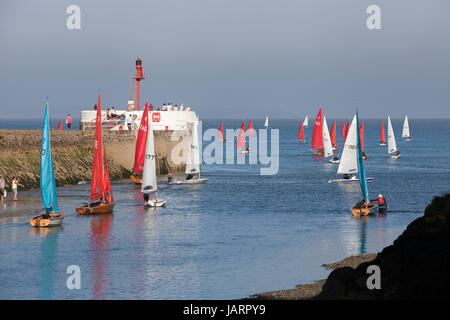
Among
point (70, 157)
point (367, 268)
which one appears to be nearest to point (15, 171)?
point (70, 157)

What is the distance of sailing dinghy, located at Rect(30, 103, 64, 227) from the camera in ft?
145

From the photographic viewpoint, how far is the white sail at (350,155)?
72.5 meters

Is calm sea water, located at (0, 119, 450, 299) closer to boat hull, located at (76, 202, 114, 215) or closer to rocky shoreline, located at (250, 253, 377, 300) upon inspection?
boat hull, located at (76, 202, 114, 215)

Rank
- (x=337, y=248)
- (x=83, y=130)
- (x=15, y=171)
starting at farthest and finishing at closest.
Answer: (x=83, y=130) < (x=15, y=171) < (x=337, y=248)

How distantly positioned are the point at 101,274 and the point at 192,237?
1120 cm

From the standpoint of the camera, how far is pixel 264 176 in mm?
87688

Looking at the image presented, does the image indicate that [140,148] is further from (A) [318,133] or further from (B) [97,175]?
(A) [318,133]

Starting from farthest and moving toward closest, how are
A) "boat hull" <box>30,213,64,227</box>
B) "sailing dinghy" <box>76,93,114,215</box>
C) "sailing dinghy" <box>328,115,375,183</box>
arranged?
1. "sailing dinghy" <box>328,115,375,183</box>
2. "sailing dinghy" <box>76,93,114,215</box>
3. "boat hull" <box>30,213,64,227</box>

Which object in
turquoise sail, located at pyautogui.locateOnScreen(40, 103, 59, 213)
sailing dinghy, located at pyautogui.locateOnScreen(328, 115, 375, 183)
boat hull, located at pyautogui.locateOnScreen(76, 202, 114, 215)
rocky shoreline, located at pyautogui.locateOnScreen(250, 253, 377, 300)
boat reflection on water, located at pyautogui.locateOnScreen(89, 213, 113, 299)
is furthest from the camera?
sailing dinghy, located at pyautogui.locateOnScreen(328, 115, 375, 183)

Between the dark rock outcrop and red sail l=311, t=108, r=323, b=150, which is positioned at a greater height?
red sail l=311, t=108, r=323, b=150

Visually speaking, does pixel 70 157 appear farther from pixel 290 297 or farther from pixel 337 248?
pixel 290 297

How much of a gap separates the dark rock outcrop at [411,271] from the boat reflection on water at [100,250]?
10146 mm

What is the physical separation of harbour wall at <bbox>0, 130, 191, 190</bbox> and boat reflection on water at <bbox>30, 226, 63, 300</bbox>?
679 inches

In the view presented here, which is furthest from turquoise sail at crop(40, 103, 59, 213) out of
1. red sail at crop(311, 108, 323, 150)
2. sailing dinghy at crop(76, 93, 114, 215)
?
red sail at crop(311, 108, 323, 150)
